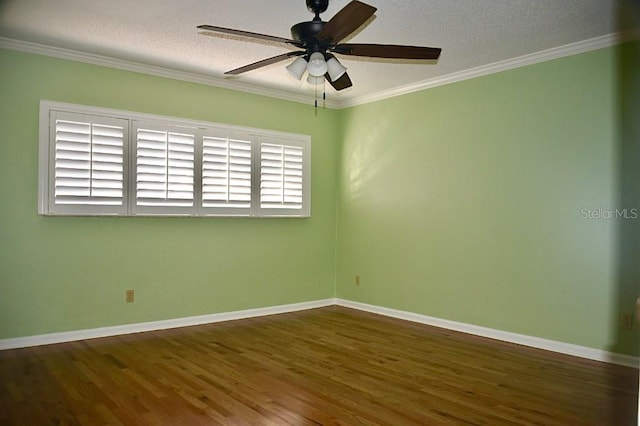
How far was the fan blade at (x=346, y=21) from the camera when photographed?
7.50ft

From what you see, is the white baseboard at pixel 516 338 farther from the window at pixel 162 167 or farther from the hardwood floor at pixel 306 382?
the window at pixel 162 167

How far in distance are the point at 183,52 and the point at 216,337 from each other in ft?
8.45

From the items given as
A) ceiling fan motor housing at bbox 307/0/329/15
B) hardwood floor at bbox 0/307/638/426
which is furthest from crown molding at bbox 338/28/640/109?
hardwood floor at bbox 0/307/638/426

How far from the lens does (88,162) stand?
4281 millimetres

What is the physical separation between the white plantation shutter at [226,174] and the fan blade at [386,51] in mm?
2526

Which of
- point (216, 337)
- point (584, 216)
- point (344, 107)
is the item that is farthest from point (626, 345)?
point (344, 107)

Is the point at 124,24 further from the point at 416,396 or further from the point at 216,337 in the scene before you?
the point at 416,396

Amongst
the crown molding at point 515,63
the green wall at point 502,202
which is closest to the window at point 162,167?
the green wall at point 502,202

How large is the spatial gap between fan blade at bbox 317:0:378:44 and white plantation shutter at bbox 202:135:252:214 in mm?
→ 2623

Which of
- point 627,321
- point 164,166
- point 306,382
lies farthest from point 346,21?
point 627,321

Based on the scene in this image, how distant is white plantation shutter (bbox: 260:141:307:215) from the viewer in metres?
5.48

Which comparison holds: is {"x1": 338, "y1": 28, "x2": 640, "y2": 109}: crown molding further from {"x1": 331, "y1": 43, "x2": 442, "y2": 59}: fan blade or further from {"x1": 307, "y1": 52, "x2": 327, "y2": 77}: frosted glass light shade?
{"x1": 307, "y1": 52, "x2": 327, "y2": 77}: frosted glass light shade

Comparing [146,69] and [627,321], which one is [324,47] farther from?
[627,321]

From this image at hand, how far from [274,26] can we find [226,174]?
1.89 m
